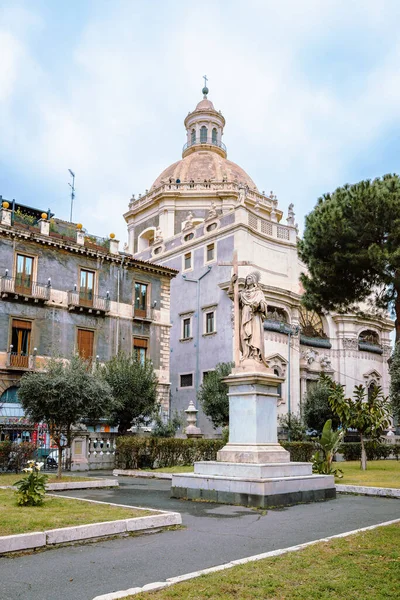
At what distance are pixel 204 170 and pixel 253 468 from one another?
42.0 m

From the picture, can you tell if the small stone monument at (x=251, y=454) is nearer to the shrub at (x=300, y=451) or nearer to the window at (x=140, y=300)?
the shrub at (x=300, y=451)

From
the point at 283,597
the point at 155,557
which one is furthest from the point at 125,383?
the point at 283,597

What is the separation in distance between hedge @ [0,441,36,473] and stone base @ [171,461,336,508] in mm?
7586

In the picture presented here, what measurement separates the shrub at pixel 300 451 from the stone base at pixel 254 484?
836 centimetres

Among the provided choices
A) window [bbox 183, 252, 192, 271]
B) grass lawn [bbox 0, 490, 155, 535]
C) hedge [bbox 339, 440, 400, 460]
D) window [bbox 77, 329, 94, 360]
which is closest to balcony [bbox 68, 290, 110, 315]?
window [bbox 77, 329, 94, 360]

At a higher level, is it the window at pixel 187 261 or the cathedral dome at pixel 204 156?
the cathedral dome at pixel 204 156

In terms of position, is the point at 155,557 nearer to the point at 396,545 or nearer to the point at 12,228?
the point at 396,545

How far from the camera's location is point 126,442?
75.8ft

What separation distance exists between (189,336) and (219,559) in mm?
35104

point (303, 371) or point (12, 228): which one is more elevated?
point (12, 228)

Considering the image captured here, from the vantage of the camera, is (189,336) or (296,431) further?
(189,336)

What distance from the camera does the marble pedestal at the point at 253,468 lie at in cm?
1241

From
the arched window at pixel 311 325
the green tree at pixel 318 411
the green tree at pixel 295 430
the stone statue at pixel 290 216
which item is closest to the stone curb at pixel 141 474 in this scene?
the green tree at pixel 295 430

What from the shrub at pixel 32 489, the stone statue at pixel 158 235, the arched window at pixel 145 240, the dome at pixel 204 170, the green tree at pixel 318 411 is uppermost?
the dome at pixel 204 170
